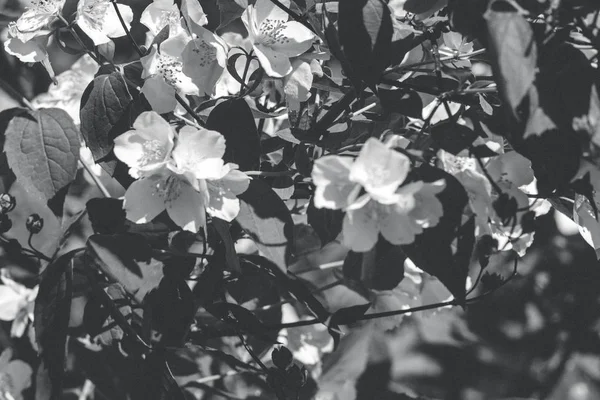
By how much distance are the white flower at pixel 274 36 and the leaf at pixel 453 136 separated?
23cm

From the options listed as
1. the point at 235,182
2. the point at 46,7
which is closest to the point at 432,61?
the point at 235,182

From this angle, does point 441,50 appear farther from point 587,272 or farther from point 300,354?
point 587,272

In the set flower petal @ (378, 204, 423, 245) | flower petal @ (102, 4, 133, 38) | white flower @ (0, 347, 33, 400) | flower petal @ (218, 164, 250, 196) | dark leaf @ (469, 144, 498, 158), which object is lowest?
white flower @ (0, 347, 33, 400)

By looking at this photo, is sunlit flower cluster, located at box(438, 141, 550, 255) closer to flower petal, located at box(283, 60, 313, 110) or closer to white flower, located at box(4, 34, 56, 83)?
flower petal, located at box(283, 60, 313, 110)

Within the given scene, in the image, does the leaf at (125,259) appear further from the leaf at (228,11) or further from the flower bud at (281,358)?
the leaf at (228,11)

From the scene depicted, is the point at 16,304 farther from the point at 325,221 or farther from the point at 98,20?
the point at 325,221

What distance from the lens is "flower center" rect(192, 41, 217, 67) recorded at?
0.86 meters

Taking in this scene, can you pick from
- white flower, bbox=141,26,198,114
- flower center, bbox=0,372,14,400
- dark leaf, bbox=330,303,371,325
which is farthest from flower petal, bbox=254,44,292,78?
flower center, bbox=0,372,14,400

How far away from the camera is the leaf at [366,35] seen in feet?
2.28

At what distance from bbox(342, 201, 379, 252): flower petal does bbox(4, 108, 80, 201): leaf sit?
1.43 ft

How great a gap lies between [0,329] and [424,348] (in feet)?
4.86

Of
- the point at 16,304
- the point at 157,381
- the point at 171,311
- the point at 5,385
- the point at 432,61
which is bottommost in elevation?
the point at 5,385

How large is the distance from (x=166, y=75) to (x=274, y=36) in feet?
0.50

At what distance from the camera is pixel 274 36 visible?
0.85 m
